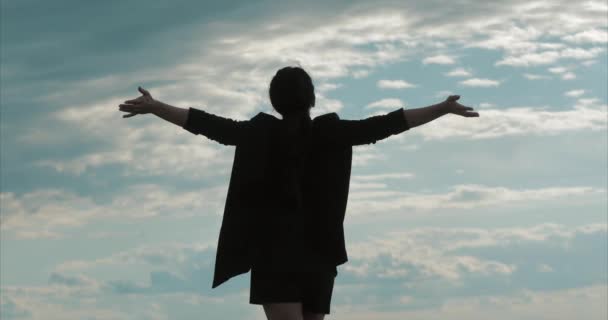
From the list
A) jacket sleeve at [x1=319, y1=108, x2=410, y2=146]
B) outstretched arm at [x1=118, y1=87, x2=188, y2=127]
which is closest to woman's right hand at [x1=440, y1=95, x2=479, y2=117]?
jacket sleeve at [x1=319, y1=108, x2=410, y2=146]

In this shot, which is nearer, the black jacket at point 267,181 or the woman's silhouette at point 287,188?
the woman's silhouette at point 287,188

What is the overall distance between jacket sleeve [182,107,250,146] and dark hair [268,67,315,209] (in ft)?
1.28

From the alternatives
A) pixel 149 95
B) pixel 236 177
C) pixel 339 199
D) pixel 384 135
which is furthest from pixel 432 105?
pixel 149 95

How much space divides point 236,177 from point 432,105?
6.18 ft

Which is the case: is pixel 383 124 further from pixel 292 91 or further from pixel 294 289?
pixel 294 289

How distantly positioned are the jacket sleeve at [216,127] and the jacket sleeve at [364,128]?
74 cm

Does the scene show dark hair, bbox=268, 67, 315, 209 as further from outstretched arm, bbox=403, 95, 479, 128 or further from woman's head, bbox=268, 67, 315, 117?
outstretched arm, bbox=403, 95, 479, 128

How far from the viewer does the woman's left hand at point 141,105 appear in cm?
772

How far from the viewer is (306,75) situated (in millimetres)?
7422

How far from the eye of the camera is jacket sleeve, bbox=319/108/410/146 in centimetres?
757

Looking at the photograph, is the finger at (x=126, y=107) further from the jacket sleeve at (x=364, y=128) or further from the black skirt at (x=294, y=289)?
the black skirt at (x=294, y=289)

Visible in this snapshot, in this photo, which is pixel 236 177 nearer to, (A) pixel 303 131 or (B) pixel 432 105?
(A) pixel 303 131

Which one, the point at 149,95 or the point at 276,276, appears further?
the point at 149,95

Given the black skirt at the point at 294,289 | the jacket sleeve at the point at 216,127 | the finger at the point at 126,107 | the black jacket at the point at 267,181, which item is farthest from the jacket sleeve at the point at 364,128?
the finger at the point at 126,107
